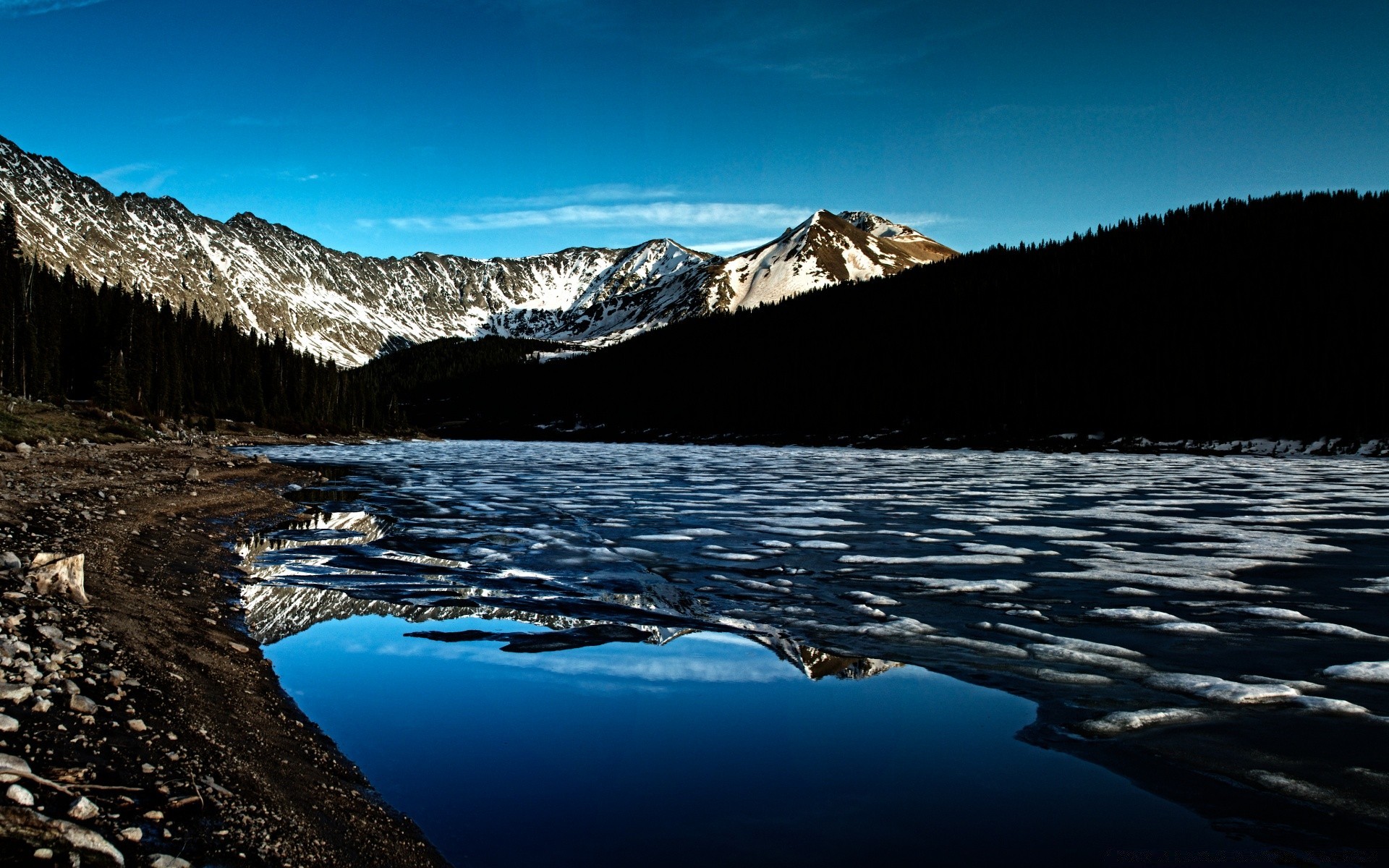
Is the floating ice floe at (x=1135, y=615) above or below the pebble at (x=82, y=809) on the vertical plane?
below

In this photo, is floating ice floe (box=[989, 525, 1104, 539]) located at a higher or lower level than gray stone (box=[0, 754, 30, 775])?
lower

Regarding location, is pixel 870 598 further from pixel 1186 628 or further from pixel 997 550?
pixel 997 550

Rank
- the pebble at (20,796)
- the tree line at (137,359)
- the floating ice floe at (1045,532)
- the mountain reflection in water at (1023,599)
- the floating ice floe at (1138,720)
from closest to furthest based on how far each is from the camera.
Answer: the pebble at (20,796)
the mountain reflection in water at (1023,599)
the floating ice floe at (1138,720)
the floating ice floe at (1045,532)
the tree line at (137,359)

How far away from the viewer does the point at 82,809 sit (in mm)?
3174

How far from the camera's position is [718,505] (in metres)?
19.8

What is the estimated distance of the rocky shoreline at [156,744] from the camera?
3.19m

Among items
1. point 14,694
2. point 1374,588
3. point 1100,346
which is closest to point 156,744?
point 14,694

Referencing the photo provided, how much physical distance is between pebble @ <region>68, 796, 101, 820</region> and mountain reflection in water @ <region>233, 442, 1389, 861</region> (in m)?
4.43

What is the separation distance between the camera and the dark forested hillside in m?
76.6

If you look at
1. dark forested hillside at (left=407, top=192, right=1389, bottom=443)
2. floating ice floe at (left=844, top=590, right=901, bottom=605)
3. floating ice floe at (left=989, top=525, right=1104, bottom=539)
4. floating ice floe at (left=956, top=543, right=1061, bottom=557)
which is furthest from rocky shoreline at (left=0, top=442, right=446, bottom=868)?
dark forested hillside at (left=407, top=192, right=1389, bottom=443)

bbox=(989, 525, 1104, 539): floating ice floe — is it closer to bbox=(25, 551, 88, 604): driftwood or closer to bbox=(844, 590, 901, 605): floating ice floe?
bbox=(844, 590, 901, 605): floating ice floe

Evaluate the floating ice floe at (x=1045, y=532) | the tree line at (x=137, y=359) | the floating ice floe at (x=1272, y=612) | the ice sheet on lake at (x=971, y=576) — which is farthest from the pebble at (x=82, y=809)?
the tree line at (x=137, y=359)

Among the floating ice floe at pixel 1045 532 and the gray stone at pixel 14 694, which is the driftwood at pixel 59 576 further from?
the floating ice floe at pixel 1045 532

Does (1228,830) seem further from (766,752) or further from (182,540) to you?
(182,540)
